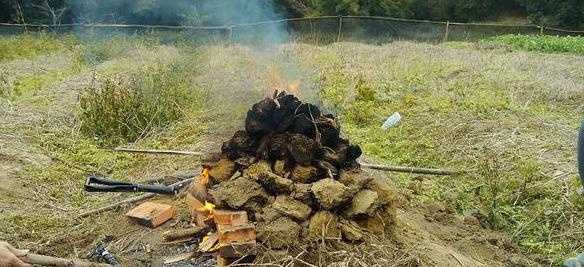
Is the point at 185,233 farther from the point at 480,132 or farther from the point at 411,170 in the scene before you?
the point at 480,132

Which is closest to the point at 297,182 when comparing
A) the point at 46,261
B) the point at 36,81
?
the point at 46,261

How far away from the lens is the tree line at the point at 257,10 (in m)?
17.9

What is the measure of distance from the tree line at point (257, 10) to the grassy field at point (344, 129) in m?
4.67

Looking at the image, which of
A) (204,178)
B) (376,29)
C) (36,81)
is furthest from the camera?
(376,29)

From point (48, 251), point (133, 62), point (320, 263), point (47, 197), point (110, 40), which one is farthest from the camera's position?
point (110, 40)

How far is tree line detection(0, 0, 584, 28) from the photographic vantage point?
704 inches

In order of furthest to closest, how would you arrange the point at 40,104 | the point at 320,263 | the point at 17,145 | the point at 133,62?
1. the point at 133,62
2. the point at 40,104
3. the point at 17,145
4. the point at 320,263

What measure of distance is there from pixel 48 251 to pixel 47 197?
1.22 metres

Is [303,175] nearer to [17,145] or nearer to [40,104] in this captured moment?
[17,145]

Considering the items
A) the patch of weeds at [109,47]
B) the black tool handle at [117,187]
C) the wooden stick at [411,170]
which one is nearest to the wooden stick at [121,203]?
the black tool handle at [117,187]

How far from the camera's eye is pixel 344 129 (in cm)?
802

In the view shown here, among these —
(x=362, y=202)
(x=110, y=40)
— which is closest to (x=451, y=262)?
(x=362, y=202)

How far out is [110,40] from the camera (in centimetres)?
1546

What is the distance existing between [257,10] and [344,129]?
27.0 ft
